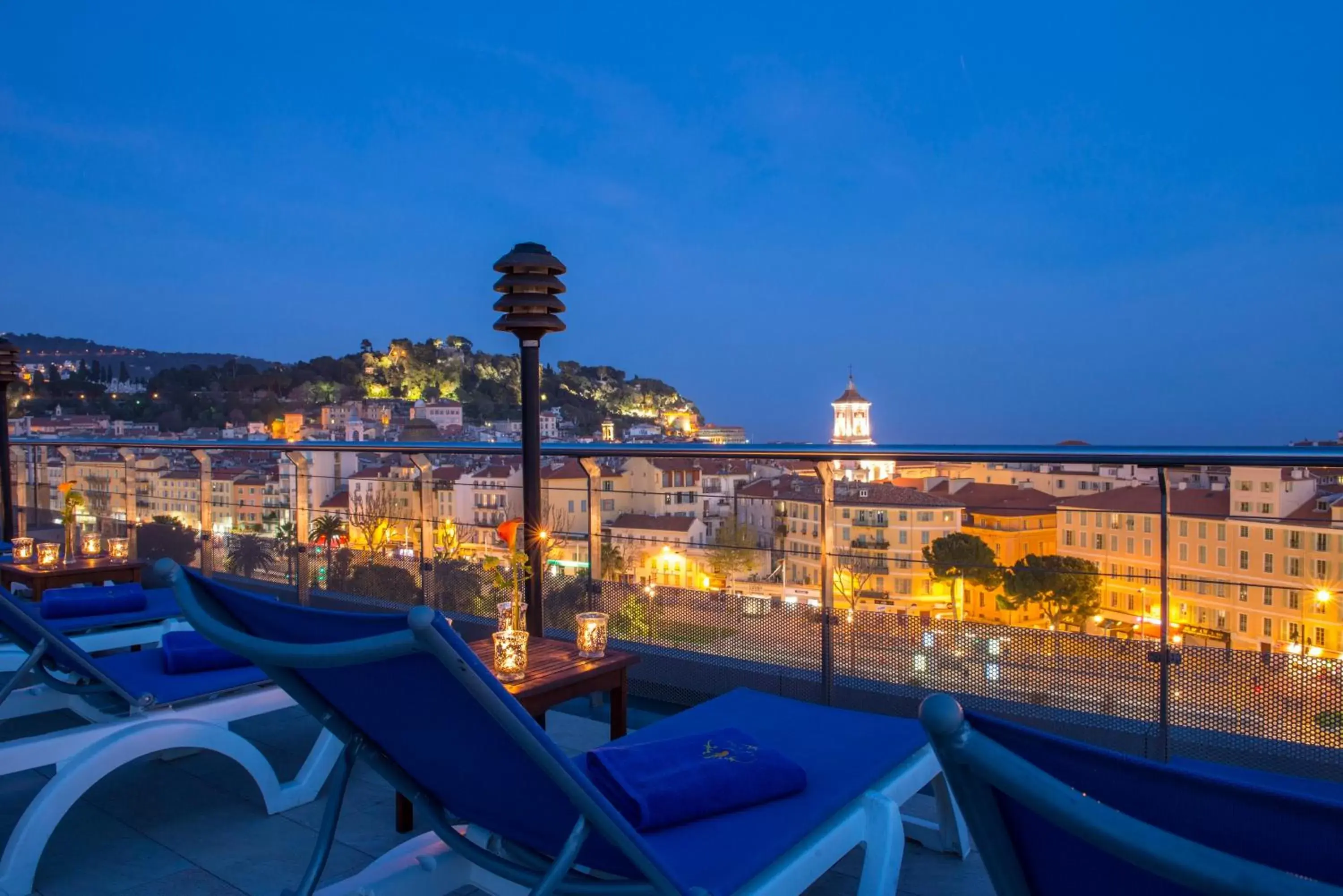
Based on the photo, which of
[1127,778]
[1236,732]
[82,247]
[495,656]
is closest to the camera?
[1127,778]

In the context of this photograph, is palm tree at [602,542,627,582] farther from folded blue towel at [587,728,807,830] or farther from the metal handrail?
folded blue towel at [587,728,807,830]

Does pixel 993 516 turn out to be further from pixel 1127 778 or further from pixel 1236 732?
pixel 1127 778

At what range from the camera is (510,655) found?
2.21m

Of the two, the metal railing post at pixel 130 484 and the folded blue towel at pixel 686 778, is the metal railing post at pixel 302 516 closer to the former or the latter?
the metal railing post at pixel 130 484

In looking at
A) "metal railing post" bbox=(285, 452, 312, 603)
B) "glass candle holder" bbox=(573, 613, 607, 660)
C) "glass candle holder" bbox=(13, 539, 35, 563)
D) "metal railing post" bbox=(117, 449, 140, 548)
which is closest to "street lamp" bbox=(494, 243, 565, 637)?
"glass candle holder" bbox=(573, 613, 607, 660)

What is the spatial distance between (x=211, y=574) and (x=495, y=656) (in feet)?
12.6

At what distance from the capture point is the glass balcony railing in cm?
256

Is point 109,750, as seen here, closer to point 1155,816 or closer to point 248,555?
point 1155,816

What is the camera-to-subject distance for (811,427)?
38562 mm

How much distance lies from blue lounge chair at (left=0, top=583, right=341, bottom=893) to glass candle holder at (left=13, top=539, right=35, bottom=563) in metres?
1.86

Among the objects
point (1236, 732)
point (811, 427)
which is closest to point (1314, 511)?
point (1236, 732)

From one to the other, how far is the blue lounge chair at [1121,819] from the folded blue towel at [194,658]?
243cm

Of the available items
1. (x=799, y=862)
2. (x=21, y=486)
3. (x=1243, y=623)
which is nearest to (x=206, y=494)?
(x=21, y=486)

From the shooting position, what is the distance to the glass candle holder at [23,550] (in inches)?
172
